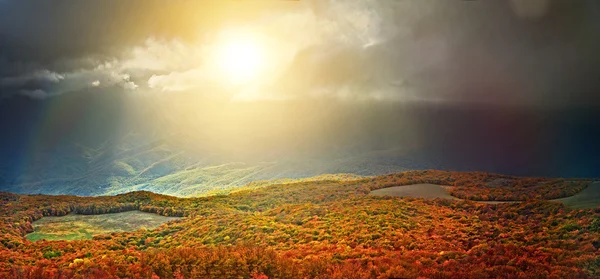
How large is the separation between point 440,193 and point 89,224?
29.7 m

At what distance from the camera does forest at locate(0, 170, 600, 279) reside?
13812 millimetres

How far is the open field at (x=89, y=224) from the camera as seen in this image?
2605cm

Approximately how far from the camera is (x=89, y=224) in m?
29.0

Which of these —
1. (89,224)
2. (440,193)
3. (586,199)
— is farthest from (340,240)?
(89,224)

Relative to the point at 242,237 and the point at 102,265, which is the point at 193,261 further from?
the point at 242,237

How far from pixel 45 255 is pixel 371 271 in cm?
1681

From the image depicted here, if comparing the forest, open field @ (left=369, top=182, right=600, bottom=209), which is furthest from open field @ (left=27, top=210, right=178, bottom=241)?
open field @ (left=369, top=182, right=600, bottom=209)

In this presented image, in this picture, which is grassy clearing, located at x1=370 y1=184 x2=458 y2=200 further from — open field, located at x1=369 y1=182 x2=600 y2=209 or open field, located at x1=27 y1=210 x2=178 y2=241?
open field, located at x1=27 y1=210 x2=178 y2=241

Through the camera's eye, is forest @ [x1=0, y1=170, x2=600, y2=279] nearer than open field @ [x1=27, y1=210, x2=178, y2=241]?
Yes

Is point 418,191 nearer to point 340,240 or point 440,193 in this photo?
point 440,193

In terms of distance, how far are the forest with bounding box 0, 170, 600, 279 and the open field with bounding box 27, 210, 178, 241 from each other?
3.38ft

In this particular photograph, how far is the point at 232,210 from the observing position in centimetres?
3362

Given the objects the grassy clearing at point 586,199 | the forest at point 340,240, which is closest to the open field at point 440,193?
the grassy clearing at point 586,199

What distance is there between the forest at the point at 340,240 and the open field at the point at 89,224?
1.03m
